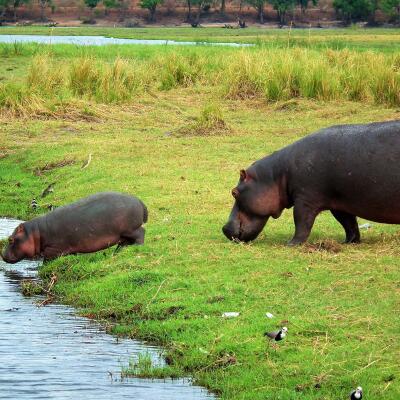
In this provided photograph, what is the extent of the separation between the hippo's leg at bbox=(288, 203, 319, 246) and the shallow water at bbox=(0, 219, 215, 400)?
2027 millimetres

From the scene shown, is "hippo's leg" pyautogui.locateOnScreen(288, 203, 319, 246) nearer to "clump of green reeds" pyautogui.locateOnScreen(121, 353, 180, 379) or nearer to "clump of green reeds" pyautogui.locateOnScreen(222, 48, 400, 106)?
"clump of green reeds" pyautogui.locateOnScreen(121, 353, 180, 379)

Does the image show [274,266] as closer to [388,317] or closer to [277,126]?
[388,317]

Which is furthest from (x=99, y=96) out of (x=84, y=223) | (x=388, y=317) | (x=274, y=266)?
(x=388, y=317)

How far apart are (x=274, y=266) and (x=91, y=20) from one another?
6464 cm

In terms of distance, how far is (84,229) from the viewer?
896 centimetres

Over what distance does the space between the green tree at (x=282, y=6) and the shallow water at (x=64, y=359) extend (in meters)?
62.4

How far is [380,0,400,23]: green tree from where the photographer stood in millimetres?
A: 66375

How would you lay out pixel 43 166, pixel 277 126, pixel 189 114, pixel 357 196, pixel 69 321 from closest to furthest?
pixel 69 321 → pixel 357 196 → pixel 43 166 → pixel 277 126 → pixel 189 114

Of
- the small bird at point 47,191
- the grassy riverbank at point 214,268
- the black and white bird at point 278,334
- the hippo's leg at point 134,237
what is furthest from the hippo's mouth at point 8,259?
the black and white bird at point 278,334

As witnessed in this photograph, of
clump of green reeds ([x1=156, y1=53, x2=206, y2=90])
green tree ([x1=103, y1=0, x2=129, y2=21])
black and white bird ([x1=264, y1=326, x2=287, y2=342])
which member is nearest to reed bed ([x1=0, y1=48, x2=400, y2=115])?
clump of green reeds ([x1=156, y1=53, x2=206, y2=90])

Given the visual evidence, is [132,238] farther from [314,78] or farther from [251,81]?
[251,81]

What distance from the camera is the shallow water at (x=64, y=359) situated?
20.2 feet

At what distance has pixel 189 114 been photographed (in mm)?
18281

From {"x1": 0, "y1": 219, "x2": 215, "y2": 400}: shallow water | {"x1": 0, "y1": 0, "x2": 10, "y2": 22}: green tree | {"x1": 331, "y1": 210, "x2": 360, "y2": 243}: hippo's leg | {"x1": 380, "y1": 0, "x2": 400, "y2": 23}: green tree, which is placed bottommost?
{"x1": 0, "y1": 0, "x2": 10, "y2": 22}: green tree
